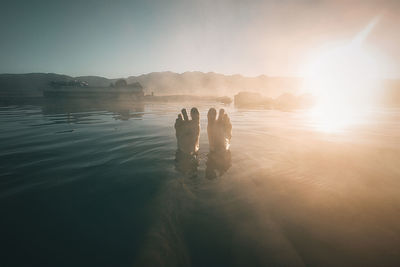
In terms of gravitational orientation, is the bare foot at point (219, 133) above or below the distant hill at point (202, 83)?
below

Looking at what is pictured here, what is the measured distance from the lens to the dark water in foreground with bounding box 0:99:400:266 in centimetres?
122

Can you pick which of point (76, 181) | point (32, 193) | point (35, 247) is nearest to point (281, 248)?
point (35, 247)

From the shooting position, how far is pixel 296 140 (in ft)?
15.0

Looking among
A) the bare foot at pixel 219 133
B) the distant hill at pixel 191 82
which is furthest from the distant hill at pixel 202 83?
the bare foot at pixel 219 133

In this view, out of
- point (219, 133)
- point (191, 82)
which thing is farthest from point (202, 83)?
point (219, 133)

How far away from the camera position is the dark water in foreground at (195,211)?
1.22 metres

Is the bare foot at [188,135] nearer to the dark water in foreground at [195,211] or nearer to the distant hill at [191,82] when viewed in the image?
the dark water in foreground at [195,211]

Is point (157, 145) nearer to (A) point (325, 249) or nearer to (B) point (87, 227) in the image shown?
(B) point (87, 227)

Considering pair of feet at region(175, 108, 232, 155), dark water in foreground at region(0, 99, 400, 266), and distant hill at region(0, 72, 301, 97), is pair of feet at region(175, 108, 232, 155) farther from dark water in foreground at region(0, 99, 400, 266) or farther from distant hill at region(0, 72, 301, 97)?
distant hill at region(0, 72, 301, 97)

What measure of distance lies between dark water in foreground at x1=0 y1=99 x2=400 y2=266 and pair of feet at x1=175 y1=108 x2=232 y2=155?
1.48ft

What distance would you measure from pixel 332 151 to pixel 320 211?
2.60 m

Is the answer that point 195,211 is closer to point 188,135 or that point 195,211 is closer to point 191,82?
point 188,135

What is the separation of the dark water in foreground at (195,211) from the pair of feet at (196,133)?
1.48 ft

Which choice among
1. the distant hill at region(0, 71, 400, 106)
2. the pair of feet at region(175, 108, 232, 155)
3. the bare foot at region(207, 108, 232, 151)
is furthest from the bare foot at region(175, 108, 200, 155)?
Answer: the distant hill at region(0, 71, 400, 106)
